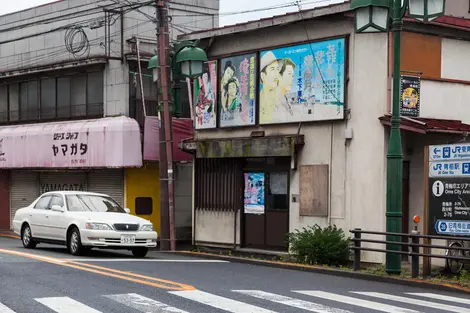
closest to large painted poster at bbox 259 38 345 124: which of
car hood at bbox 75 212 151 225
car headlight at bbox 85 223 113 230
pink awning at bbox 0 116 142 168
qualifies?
car hood at bbox 75 212 151 225

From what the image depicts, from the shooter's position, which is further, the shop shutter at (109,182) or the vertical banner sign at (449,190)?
the shop shutter at (109,182)

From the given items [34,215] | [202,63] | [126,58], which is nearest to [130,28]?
[126,58]

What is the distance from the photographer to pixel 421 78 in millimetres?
18891

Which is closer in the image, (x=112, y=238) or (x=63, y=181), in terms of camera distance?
(x=112, y=238)

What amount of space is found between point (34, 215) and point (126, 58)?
372 inches

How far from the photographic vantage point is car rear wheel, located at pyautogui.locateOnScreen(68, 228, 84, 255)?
18828 millimetres

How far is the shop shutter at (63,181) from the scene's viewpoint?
31281mm

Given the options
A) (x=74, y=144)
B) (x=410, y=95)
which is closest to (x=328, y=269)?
(x=410, y=95)

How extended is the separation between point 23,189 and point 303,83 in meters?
18.5

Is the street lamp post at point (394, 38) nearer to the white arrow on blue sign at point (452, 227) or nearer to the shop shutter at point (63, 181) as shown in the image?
the white arrow on blue sign at point (452, 227)

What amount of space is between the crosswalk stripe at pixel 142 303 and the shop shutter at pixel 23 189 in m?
23.7

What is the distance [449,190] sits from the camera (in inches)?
620

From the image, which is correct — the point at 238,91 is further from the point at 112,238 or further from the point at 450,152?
the point at 450,152

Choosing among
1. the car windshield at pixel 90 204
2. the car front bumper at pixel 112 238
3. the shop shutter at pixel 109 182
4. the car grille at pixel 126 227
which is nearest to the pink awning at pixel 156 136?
the shop shutter at pixel 109 182
